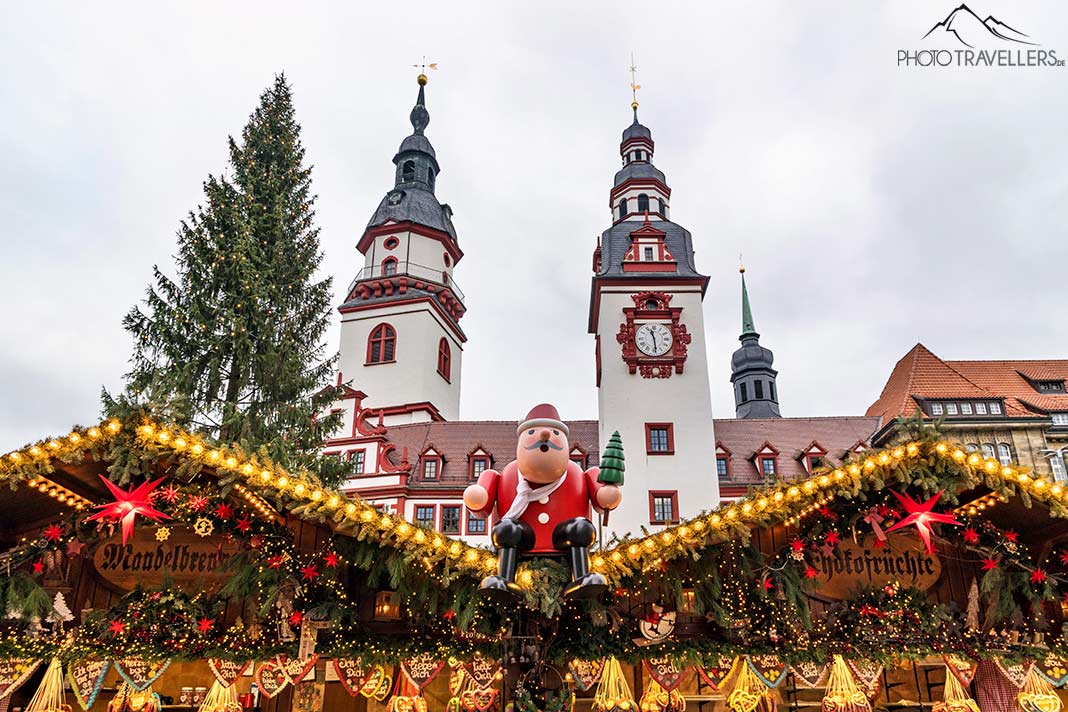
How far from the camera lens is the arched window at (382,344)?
29.9 meters

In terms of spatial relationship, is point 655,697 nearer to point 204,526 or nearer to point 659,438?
point 204,526

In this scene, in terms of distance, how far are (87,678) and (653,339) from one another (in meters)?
19.0

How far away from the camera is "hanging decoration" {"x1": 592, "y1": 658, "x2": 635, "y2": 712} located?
5680mm

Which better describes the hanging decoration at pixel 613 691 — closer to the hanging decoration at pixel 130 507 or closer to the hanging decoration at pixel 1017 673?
the hanging decoration at pixel 1017 673

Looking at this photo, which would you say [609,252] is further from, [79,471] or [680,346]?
[79,471]

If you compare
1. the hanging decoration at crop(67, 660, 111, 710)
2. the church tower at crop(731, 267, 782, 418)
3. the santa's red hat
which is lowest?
the hanging decoration at crop(67, 660, 111, 710)

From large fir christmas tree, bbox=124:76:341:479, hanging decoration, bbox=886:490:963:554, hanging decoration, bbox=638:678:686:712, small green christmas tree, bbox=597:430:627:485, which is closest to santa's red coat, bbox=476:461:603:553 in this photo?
small green christmas tree, bbox=597:430:627:485

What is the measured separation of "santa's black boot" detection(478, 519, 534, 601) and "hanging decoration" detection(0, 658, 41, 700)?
400cm

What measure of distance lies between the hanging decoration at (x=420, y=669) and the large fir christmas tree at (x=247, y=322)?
7117 mm

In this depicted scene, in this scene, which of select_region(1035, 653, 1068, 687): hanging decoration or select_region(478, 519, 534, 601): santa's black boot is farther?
select_region(1035, 653, 1068, 687): hanging decoration

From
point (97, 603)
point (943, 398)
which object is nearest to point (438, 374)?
point (943, 398)

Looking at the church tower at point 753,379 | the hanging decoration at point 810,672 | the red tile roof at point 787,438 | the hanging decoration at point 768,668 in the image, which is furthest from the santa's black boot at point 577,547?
the church tower at point 753,379

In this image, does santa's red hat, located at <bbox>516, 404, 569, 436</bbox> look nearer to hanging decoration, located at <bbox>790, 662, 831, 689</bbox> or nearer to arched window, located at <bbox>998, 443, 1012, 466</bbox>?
hanging decoration, located at <bbox>790, 662, 831, 689</bbox>

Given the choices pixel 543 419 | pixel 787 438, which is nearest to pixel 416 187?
pixel 787 438
